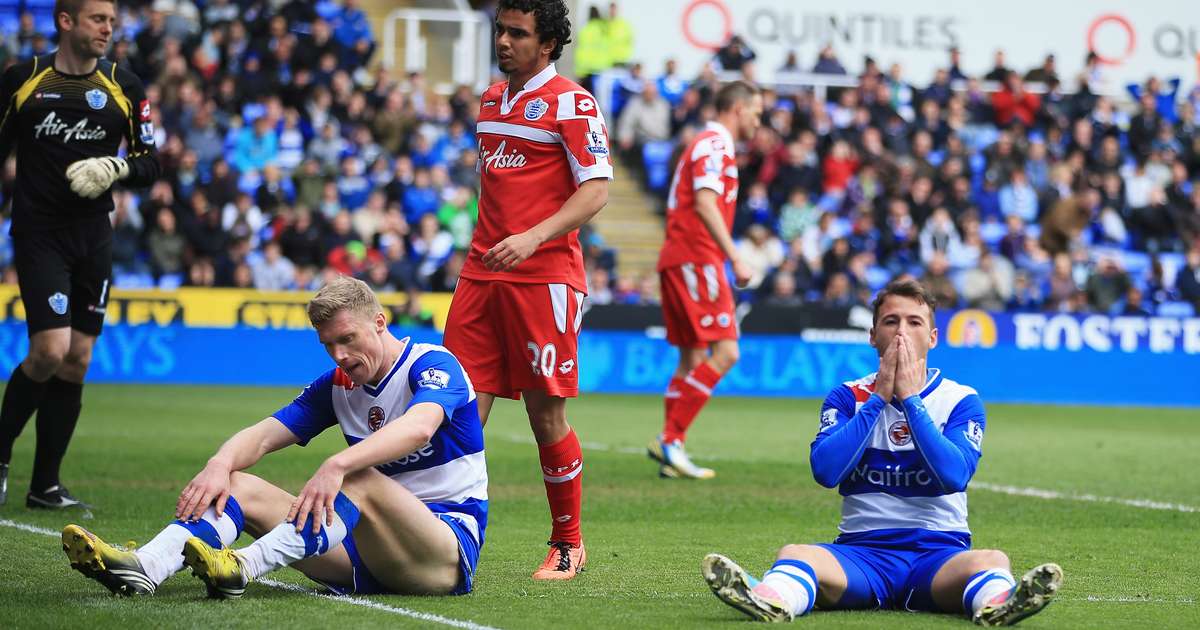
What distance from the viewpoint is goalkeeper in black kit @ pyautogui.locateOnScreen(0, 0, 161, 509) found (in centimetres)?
789

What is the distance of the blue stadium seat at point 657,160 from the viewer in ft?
82.5

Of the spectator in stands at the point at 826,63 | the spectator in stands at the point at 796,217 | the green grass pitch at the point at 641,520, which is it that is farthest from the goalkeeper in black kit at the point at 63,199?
the spectator in stands at the point at 826,63

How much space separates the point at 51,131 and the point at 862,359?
1323cm

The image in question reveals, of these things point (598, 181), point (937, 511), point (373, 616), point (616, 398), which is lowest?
point (616, 398)

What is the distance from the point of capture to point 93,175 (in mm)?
7828

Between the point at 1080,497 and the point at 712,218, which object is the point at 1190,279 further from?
the point at 712,218

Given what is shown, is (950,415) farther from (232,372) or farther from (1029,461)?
(232,372)

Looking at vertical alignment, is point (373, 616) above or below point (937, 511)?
below

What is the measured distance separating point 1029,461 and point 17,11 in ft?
57.6

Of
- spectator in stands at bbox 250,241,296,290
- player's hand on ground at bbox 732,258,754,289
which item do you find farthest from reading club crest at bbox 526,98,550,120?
spectator in stands at bbox 250,241,296,290

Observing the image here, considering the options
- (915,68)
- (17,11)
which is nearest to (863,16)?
(915,68)

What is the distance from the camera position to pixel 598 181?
648 centimetres

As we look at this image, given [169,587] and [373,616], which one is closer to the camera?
[373,616]

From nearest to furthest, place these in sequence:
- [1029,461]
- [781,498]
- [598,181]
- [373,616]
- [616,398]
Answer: [373,616] → [598,181] → [781,498] → [1029,461] → [616,398]
